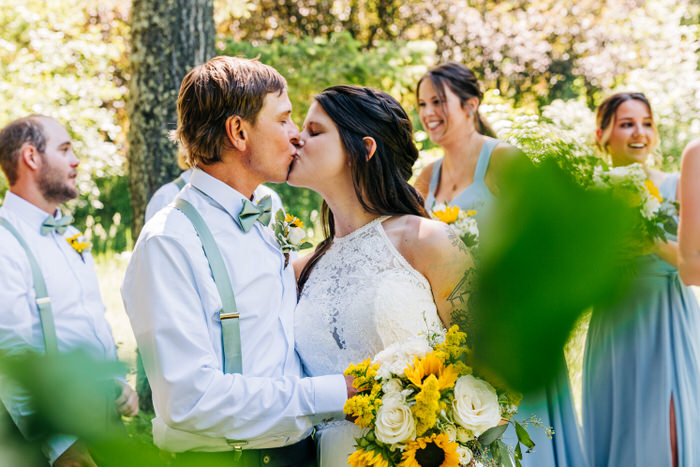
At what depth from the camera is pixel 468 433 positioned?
158cm

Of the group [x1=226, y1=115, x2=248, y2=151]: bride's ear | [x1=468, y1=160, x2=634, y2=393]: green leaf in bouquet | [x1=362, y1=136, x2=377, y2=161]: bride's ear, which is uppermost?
[x1=468, y1=160, x2=634, y2=393]: green leaf in bouquet

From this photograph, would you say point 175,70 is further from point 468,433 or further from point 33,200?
point 468,433

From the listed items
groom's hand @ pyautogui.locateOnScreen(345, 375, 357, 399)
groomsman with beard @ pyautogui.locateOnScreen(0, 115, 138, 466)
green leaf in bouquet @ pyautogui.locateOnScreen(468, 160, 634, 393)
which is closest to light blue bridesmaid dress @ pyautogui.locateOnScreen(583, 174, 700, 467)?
groom's hand @ pyautogui.locateOnScreen(345, 375, 357, 399)

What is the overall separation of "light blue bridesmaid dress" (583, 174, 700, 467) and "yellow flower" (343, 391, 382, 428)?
2.29 meters

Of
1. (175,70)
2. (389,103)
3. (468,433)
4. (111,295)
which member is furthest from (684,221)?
(111,295)

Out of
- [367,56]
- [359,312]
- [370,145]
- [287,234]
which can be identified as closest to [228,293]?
[287,234]

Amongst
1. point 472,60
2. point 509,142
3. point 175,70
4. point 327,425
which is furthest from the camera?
point 472,60

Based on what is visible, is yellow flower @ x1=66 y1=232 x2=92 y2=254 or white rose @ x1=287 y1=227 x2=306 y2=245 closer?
white rose @ x1=287 y1=227 x2=306 y2=245

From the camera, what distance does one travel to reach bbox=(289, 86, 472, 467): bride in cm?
241

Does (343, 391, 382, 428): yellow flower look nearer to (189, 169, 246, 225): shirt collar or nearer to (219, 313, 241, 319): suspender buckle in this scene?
(219, 313, 241, 319): suspender buckle

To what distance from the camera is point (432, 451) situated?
1.54m

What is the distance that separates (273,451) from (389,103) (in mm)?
1428

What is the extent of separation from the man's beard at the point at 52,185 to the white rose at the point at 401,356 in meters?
2.66

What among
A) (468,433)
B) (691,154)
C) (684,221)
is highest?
(691,154)
